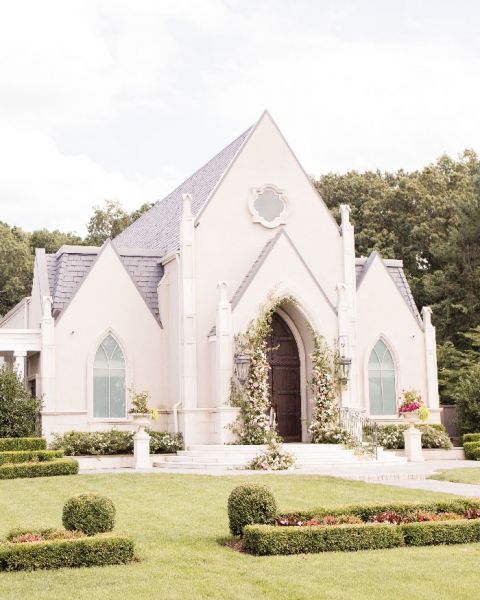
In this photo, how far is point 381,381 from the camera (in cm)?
3419

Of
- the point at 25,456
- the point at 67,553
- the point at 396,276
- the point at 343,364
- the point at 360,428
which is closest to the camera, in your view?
the point at 67,553

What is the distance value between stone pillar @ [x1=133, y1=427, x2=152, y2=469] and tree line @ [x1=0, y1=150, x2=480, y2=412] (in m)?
13.5

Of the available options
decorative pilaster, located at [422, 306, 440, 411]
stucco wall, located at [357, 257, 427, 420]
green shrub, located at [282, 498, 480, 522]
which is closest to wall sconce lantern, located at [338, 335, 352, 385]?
stucco wall, located at [357, 257, 427, 420]

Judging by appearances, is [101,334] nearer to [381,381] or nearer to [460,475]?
[381,381]

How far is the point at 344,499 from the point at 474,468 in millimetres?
8594

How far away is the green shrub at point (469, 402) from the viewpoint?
Result: 112 ft

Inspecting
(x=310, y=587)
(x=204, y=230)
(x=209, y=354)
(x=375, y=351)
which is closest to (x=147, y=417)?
(x=209, y=354)

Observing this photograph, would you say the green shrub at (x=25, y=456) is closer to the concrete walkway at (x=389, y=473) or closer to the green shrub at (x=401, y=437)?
the concrete walkway at (x=389, y=473)

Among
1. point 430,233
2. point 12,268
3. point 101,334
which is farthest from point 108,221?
point 101,334

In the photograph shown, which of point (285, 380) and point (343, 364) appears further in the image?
point (285, 380)

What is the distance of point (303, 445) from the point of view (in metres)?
28.8

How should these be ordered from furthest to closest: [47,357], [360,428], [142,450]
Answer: [47,357], [360,428], [142,450]

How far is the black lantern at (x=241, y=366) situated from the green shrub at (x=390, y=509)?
15.8 m

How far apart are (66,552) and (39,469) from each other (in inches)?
526
